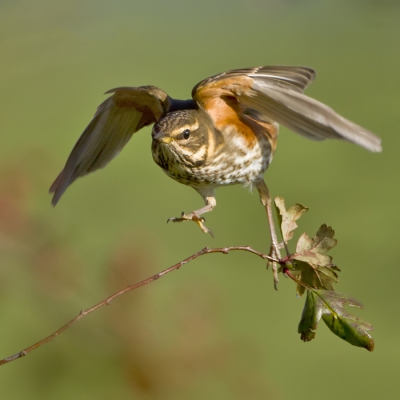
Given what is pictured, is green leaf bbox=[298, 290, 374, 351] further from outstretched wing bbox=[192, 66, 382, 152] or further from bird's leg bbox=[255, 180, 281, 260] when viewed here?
bird's leg bbox=[255, 180, 281, 260]

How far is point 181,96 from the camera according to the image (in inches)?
532

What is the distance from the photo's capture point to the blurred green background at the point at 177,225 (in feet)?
15.2

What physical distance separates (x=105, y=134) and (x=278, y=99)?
1062 mm

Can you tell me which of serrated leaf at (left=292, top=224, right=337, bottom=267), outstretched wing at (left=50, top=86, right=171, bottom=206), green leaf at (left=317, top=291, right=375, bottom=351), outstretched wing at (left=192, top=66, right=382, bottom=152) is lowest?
outstretched wing at (left=50, top=86, right=171, bottom=206)

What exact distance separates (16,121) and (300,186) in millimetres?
5052

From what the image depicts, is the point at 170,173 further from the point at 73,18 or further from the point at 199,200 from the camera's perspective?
the point at 73,18

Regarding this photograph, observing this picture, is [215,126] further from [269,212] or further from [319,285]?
[319,285]

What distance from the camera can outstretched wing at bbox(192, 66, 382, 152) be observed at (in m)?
3.33

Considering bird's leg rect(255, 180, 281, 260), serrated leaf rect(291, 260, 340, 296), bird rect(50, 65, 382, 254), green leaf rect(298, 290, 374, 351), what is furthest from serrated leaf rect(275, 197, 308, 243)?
bird's leg rect(255, 180, 281, 260)

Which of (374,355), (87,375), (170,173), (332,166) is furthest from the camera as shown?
(332,166)

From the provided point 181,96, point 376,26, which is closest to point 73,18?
point 181,96

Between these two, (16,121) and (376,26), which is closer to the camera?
(16,121)

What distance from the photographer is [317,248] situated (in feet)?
9.52

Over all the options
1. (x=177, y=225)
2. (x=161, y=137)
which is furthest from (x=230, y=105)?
(x=177, y=225)
